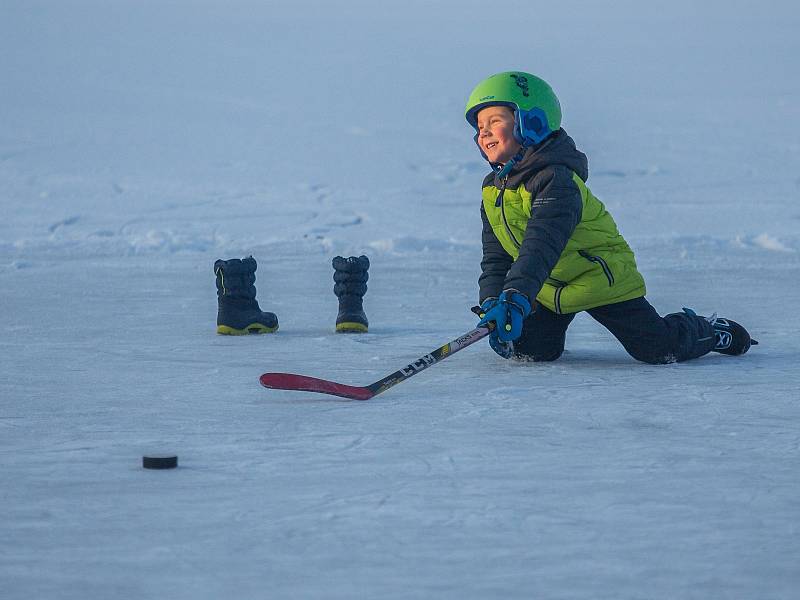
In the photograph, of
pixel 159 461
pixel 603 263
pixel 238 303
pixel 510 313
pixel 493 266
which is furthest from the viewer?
pixel 238 303

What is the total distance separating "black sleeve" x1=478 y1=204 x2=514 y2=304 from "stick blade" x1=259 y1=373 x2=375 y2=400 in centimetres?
81

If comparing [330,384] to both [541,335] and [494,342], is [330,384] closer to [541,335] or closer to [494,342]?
[494,342]

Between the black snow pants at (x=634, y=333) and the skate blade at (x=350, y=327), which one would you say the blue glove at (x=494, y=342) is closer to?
the black snow pants at (x=634, y=333)

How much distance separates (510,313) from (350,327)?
3.97 ft

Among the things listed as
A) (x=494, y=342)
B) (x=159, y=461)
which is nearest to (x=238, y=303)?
(x=494, y=342)

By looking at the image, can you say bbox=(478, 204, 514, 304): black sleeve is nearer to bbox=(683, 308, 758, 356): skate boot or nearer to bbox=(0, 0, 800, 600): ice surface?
bbox=(0, 0, 800, 600): ice surface

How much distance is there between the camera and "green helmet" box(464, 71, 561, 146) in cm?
347

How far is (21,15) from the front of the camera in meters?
14.3

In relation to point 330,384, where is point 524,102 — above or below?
above

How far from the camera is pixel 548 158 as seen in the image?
3506 mm

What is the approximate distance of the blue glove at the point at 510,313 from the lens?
331cm

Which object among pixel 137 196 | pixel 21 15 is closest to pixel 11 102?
pixel 21 15

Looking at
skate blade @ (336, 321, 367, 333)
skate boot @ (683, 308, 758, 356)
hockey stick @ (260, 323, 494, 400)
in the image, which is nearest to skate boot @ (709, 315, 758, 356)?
skate boot @ (683, 308, 758, 356)

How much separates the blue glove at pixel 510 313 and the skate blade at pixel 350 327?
1.16 meters
